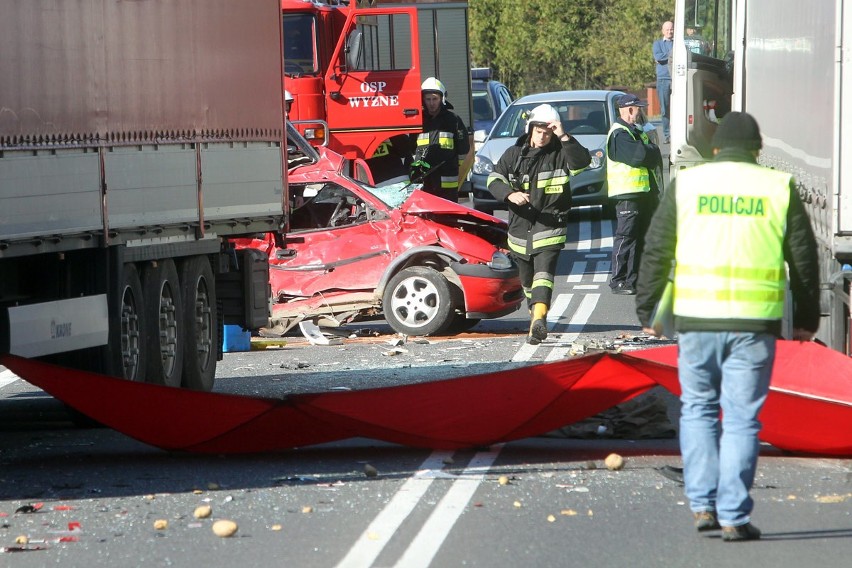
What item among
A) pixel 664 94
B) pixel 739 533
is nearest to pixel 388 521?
pixel 739 533

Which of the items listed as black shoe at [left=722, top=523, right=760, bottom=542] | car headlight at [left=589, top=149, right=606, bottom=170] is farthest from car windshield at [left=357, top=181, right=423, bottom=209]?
black shoe at [left=722, top=523, right=760, bottom=542]

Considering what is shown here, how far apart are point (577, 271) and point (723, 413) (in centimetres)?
1394

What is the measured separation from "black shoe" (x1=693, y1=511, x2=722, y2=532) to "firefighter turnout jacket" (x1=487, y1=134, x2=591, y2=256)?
7128 mm

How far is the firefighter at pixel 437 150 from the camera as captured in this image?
Answer: 60.7ft

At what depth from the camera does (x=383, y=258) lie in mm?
15070

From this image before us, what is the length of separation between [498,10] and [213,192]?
44366mm

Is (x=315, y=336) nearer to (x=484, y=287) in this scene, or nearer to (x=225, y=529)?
(x=484, y=287)

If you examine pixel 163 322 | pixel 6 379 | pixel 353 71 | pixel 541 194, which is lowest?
pixel 6 379

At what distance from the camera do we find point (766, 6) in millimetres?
11820

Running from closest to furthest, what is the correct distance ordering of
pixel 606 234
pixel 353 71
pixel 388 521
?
1. pixel 388 521
2. pixel 353 71
3. pixel 606 234

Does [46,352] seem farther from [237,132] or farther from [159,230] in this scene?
[237,132]

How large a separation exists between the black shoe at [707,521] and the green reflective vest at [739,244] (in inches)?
31.4

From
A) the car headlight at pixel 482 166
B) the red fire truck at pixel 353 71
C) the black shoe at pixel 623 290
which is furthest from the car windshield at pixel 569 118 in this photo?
the black shoe at pixel 623 290

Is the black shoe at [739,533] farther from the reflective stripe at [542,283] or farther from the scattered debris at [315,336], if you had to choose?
the scattered debris at [315,336]
